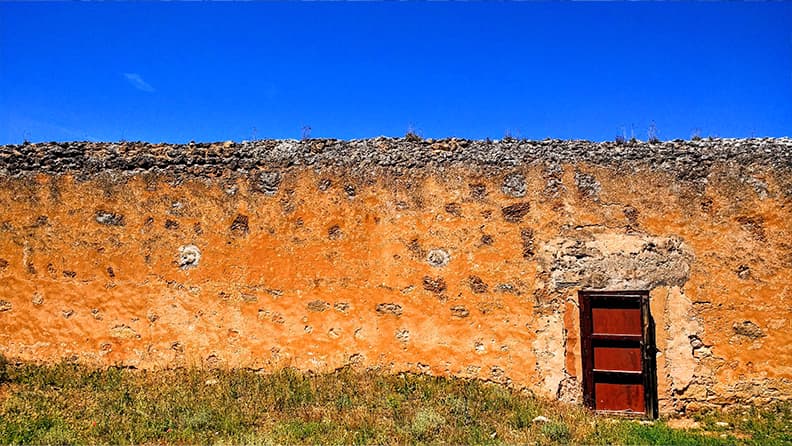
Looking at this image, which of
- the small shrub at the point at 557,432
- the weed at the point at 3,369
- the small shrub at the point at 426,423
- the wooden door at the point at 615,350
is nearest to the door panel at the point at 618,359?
the wooden door at the point at 615,350

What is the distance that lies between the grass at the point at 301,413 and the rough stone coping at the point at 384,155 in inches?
99.0

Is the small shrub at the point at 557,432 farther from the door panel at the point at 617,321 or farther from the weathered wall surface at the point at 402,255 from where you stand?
the door panel at the point at 617,321

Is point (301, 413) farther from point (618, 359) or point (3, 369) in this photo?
point (3, 369)

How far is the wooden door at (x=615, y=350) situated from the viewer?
691cm

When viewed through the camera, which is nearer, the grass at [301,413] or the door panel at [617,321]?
the grass at [301,413]

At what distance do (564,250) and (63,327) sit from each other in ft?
20.2

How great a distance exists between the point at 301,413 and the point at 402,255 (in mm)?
2172

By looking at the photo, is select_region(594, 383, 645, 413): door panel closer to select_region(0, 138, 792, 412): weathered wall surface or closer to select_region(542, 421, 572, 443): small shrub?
select_region(0, 138, 792, 412): weathered wall surface

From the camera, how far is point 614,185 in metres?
7.19

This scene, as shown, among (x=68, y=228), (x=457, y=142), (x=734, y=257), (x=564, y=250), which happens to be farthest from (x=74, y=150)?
(x=734, y=257)

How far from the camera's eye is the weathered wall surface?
6934 millimetres

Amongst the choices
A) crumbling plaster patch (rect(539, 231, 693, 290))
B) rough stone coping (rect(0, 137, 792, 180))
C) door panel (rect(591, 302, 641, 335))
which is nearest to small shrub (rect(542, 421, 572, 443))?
door panel (rect(591, 302, 641, 335))

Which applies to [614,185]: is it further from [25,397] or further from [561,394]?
[25,397]

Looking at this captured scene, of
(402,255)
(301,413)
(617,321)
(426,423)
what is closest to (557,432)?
(426,423)
